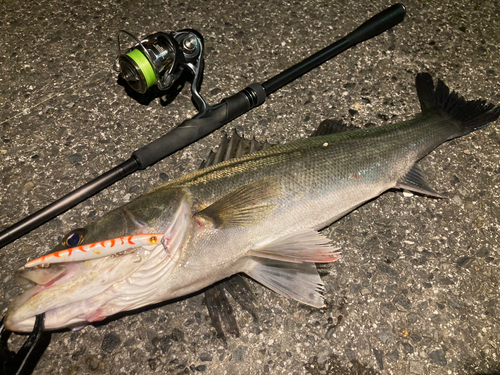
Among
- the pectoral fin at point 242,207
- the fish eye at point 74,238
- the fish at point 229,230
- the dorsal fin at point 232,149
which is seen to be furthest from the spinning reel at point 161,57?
the fish eye at point 74,238

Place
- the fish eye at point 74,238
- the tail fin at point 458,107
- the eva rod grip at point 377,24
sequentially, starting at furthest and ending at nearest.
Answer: the eva rod grip at point 377,24 < the tail fin at point 458,107 < the fish eye at point 74,238

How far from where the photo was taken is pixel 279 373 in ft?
7.43

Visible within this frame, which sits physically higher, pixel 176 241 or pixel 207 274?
pixel 176 241

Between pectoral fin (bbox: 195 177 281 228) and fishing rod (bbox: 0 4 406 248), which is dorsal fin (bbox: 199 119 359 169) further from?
pectoral fin (bbox: 195 177 281 228)

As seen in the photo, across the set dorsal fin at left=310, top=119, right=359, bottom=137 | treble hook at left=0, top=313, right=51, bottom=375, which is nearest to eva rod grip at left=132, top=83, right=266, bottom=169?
dorsal fin at left=310, top=119, right=359, bottom=137

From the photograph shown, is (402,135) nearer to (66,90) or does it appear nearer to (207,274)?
(207,274)

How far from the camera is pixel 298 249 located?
7.49 ft

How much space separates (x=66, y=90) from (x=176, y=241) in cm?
202

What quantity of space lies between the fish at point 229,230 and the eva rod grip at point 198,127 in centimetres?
44

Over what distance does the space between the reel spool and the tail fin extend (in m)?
1.79

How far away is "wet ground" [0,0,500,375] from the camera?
234 cm

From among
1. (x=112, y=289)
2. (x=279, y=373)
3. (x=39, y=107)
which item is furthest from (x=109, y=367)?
(x=39, y=107)

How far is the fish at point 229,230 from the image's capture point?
1892mm

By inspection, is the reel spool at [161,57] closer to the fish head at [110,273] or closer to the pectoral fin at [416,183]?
the fish head at [110,273]
